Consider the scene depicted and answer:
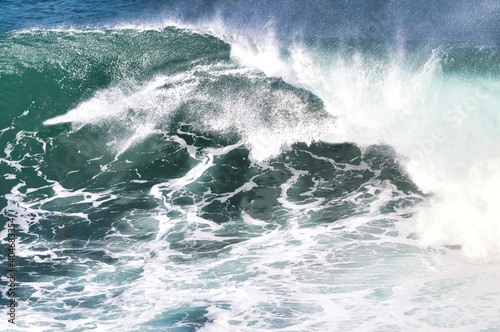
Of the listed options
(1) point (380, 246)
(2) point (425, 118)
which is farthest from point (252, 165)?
(2) point (425, 118)

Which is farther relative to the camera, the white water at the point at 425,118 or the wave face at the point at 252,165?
the white water at the point at 425,118

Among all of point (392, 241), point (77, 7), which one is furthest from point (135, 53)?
point (392, 241)

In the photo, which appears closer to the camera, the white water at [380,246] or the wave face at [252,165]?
the white water at [380,246]

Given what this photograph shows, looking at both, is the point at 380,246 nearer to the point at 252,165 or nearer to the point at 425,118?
the point at 252,165

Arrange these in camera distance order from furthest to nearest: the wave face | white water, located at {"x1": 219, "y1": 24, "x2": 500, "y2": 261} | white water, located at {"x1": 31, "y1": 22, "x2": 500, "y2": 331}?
1. white water, located at {"x1": 219, "y1": 24, "x2": 500, "y2": 261}
2. the wave face
3. white water, located at {"x1": 31, "y1": 22, "x2": 500, "y2": 331}

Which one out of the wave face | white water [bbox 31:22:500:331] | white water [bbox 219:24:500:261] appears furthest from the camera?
white water [bbox 219:24:500:261]

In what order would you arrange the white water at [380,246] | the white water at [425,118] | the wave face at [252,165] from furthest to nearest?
the white water at [425,118] → the wave face at [252,165] → the white water at [380,246]

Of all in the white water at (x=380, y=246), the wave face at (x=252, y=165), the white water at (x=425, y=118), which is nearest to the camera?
the white water at (x=380, y=246)

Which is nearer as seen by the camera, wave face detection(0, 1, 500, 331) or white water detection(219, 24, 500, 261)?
wave face detection(0, 1, 500, 331)
